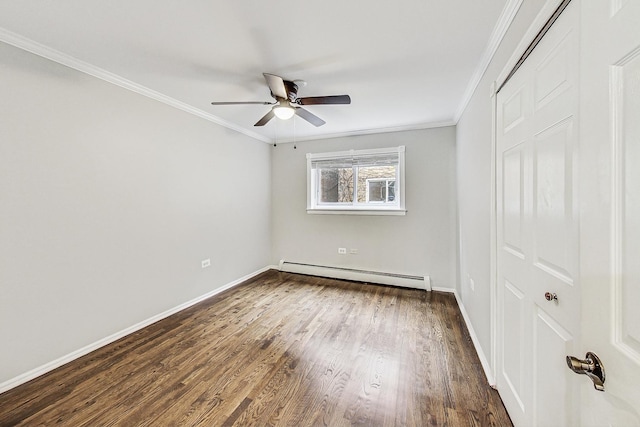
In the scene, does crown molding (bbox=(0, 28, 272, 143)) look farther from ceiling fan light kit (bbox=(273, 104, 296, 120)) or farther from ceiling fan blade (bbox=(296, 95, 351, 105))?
ceiling fan blade (bbox=(296, 95, 351, 105))

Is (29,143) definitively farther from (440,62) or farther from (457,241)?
(457,241)

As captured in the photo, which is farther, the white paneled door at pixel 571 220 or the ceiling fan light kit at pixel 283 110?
the ceiling fan light kit at pixel 283 110

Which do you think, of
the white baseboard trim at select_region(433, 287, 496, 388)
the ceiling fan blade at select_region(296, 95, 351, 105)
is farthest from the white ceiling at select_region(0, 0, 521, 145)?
the white baseboard trim at select_region(433, 287, 496, 388)

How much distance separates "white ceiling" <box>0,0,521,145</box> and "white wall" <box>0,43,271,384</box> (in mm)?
312

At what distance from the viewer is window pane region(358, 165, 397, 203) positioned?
394cm

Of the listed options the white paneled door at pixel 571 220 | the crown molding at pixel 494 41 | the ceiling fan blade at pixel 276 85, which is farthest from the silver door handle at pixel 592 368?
the ceiling fan blade at pixel 276 85

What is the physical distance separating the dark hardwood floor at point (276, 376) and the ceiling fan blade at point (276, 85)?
2.30 m

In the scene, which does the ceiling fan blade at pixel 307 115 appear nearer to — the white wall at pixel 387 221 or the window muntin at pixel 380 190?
the white wall at pixel 387 221

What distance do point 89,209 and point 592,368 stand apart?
3.15m

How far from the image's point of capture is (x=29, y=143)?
1.79 metres

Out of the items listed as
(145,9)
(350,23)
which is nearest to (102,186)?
(145,9)

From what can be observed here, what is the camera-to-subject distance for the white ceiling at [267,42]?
4.85 feet

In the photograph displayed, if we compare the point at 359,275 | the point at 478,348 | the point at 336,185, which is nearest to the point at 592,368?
the point at 478,348

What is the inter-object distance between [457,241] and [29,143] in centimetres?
453
